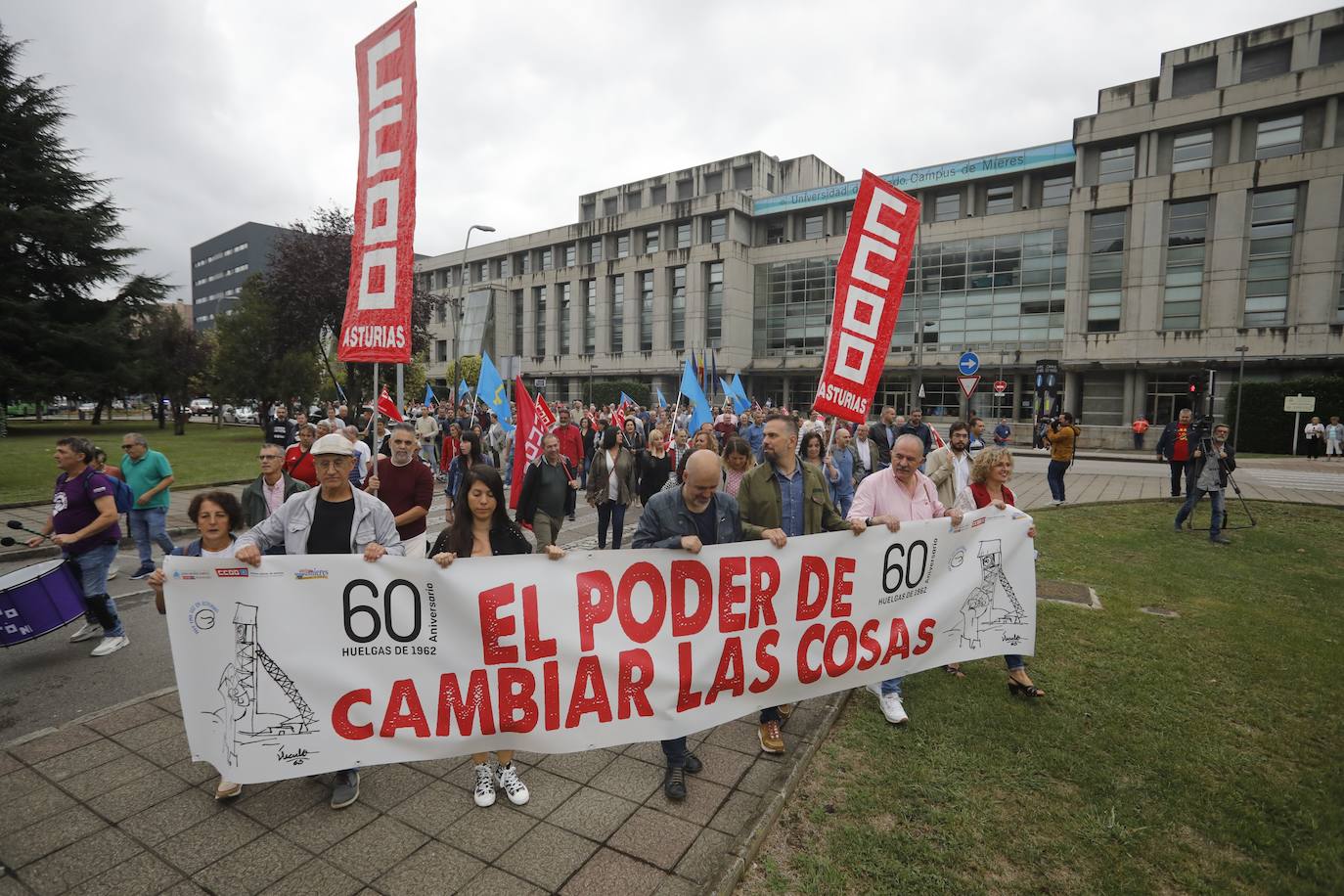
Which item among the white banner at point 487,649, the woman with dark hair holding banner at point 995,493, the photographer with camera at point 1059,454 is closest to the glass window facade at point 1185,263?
the photographer with camera at point 1059,454

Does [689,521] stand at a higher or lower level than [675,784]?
higher

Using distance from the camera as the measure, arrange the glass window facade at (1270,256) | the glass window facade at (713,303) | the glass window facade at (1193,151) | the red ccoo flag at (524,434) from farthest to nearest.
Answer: the glass window facade at (713,303) → the glass window facade at (1193,151) → the glass window facade at (1270,256) → the red ccoo flag at (524,434)

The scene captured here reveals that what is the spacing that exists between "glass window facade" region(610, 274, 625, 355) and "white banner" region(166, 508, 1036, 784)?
56.3m

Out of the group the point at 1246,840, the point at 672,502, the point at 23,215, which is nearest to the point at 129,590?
the point at 672,502

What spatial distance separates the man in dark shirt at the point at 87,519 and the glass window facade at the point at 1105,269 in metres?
44.8

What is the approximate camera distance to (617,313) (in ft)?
197

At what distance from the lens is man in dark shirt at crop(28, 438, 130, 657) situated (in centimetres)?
522

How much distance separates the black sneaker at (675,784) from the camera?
11.3 ft

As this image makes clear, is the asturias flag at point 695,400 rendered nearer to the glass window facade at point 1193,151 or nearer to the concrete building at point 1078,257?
the concrete building at point 1078,257

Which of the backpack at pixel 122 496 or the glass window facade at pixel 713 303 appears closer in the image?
the backpack at pixel 122 496

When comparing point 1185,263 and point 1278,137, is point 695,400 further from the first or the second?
point 1278,137

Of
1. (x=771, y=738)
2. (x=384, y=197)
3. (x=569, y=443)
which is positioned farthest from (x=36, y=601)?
(x=569, y=443)

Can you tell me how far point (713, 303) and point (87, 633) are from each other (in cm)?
5099

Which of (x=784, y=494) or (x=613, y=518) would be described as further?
(x=613, y=518)
